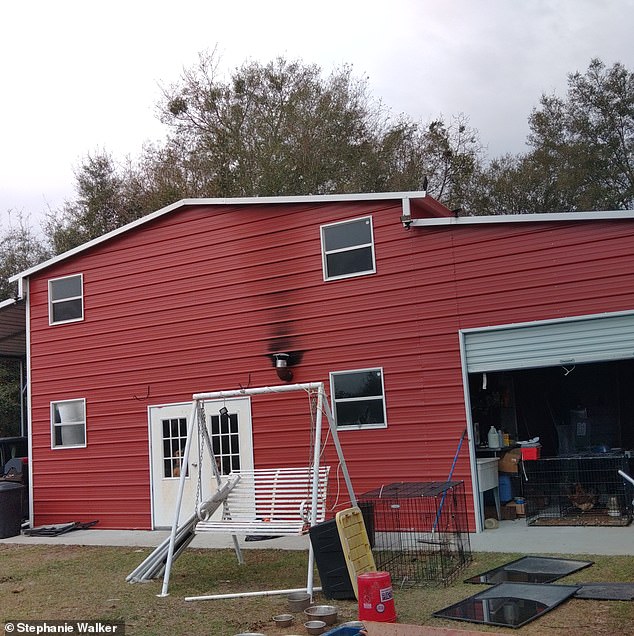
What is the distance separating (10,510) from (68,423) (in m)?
1.64

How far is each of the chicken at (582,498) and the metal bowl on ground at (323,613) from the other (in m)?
5.10

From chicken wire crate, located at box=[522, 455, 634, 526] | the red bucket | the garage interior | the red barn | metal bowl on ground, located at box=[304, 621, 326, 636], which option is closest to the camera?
metal bowl on ground, located at box=[304, 621, 326, 636]

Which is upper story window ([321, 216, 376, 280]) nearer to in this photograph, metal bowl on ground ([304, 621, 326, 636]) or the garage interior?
the garage interior

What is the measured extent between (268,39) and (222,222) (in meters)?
14.3

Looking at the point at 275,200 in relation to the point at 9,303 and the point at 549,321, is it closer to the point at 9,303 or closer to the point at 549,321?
the point at 549,321

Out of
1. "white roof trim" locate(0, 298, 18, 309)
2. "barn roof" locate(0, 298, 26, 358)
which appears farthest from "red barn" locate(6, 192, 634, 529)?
"barn roof" locate(0, 298, 26, 358)

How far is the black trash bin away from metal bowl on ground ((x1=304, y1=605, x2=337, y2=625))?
24.6 feet

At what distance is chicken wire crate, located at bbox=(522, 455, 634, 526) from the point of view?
9.58 metres

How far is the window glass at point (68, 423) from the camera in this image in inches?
496

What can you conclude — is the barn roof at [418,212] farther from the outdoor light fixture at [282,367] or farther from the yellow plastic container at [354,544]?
the yellow plastic container at [354,544]

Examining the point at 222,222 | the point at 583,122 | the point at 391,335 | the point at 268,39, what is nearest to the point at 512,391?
the point at 391,335

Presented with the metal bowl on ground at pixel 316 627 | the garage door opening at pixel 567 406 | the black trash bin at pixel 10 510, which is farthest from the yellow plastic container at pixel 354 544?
the black trash bin at pixel 10 510

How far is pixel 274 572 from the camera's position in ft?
26.0

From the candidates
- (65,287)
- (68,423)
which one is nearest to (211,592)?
(68,423)
